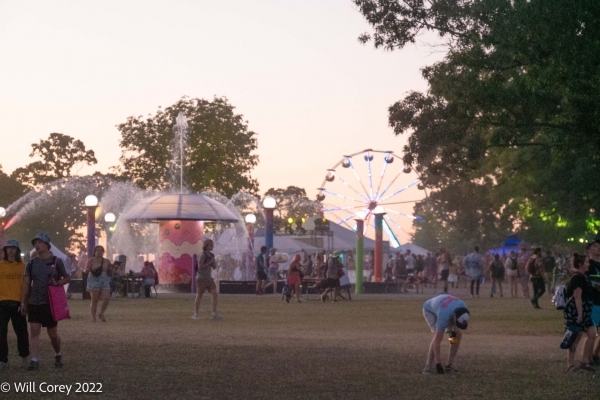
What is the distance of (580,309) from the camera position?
12.5 metres

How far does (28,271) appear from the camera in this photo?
12398 mm

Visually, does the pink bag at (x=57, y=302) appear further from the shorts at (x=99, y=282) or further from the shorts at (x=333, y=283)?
the shorts at (x=333, y=283)

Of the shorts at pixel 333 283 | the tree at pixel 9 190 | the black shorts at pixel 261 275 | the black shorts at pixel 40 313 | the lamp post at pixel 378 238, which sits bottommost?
the black shorts at pixel 40 313

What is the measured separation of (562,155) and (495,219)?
69.5 m

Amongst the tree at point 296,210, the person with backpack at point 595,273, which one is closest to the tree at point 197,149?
the tree at point 296,210

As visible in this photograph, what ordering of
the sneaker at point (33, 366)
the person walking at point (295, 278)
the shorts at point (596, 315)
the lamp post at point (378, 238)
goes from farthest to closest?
the lamp post at point (378, 238) → the person walking at point (295, 278) → the shorts at point (596, 315) → the sneaker at point (33, 366)

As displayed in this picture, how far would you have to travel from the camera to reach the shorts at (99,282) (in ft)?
71.5

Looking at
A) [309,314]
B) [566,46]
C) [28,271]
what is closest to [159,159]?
[309,314]

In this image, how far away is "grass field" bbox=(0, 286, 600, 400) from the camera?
10.7 meters

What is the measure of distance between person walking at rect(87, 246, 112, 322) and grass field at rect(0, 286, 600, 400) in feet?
1.46

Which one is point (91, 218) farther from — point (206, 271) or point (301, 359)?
point (301, 359)

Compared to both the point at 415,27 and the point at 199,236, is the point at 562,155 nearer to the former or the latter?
the point at 415,27

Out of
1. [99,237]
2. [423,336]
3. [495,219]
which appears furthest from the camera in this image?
Answer: [495,219]

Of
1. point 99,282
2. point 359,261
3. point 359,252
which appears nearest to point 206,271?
point 99,282
